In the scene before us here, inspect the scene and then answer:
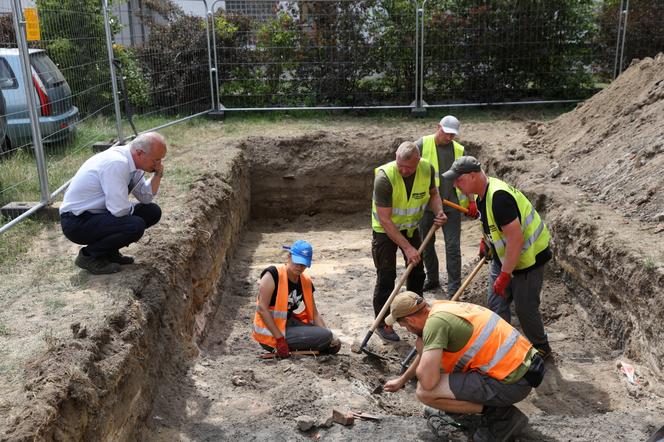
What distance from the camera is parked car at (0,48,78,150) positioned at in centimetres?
762

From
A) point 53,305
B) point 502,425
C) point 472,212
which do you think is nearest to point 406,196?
point 472,212

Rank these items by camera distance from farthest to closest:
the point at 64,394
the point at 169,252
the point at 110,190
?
the point at 169,252 → the point at 110,190 → the point at 64,394

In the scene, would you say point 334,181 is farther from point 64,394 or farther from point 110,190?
point 64,394

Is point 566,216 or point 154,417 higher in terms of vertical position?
point 566,216

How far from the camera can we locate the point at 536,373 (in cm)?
458

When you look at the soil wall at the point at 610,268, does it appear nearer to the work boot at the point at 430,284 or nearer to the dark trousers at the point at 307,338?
the work boot at the point at 430,284

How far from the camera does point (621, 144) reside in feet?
27.8

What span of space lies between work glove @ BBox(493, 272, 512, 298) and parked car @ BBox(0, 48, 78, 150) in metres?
5.58

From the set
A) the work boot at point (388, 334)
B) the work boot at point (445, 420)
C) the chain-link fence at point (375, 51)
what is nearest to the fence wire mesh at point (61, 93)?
the chain-link fence at point (375, 51)

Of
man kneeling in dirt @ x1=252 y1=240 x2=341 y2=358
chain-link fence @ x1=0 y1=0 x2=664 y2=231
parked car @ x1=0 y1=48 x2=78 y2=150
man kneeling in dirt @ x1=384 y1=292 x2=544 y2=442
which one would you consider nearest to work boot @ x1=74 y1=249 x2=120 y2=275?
man kneeling in dirt @ x1=252 y1=240 x2=341 y2=358

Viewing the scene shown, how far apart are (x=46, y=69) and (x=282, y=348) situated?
4820 millimetres

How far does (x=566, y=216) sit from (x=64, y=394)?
5.46 metres

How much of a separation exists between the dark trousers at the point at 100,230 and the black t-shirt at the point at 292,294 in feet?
4.22

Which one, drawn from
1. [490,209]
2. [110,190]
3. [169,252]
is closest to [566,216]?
[490,209]
